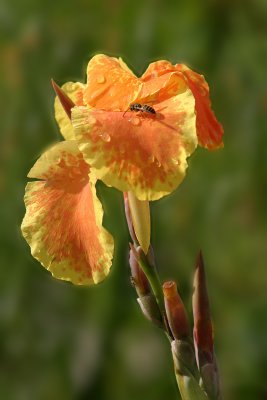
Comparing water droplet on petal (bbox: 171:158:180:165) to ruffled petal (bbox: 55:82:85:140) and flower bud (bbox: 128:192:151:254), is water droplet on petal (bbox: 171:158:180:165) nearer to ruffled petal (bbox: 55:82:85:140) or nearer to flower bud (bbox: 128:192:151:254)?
flower bud (bbox: 128:192:151:254)

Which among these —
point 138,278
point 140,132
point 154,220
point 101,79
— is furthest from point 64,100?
point 154,220

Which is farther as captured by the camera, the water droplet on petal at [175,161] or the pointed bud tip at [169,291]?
the pointed bud tip at [169,291]

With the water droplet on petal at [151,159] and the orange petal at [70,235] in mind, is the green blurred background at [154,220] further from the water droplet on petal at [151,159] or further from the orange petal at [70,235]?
the water droplet on petal at [151,159]

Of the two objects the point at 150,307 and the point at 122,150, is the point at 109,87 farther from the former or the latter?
the point at 150,307

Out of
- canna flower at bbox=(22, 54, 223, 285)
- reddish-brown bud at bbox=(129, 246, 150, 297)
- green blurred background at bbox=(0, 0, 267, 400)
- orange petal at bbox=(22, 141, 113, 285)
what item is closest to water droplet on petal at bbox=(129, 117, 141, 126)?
canna flower at bbox=(22, 54, 223, 285)

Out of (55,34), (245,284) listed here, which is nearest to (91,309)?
(245,284)

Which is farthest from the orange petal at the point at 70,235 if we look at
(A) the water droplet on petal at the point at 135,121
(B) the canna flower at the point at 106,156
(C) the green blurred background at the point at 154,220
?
(C) the green blurred background at the point at 154,220
